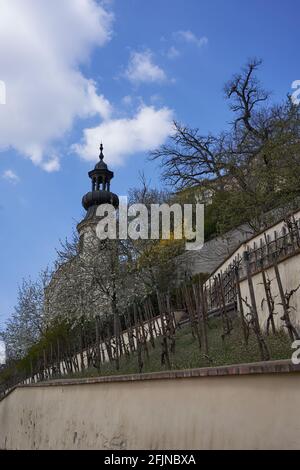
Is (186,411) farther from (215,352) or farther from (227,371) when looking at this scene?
(215,352)

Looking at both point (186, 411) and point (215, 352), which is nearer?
point (186, 411)

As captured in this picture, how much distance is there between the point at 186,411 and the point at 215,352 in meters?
3.32

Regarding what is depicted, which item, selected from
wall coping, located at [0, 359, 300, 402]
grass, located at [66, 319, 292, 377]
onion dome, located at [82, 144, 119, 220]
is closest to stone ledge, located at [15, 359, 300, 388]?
wall coping, located at [0, 359, 300, 402]

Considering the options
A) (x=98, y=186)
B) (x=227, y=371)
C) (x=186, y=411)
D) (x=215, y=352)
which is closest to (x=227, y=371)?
(x=227, y=371)

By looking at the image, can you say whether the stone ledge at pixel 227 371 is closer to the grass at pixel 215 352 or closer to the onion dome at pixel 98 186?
the grass at pixel 215 352

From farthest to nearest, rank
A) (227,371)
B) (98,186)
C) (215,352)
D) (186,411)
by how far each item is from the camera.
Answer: (98,186) < (215,352) < (186,411) < (227,371)

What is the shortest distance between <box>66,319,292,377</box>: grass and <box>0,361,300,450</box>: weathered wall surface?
4.52 feet

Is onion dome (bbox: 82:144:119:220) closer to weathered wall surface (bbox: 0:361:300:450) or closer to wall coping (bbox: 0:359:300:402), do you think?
weathered wall surface (bbox: 0:361:300:450)

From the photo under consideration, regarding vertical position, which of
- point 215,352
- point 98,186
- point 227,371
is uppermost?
point 98,186

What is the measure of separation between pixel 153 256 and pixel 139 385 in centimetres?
2068

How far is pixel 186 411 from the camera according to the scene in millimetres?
6527

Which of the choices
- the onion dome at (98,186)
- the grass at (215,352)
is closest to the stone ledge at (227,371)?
the grass at (215,352)
